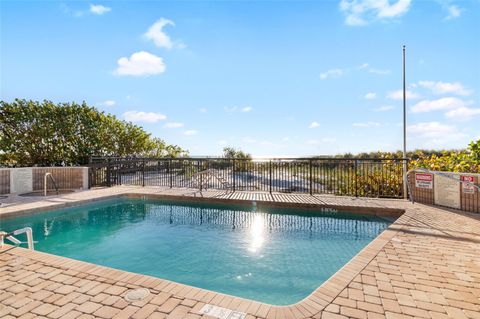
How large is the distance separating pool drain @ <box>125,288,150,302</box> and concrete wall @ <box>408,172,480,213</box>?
583 cm

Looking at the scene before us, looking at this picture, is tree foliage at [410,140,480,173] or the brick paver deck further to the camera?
tree foliage at [410,140,480,173]

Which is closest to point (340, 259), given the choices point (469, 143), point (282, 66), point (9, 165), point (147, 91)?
point (469, 143)

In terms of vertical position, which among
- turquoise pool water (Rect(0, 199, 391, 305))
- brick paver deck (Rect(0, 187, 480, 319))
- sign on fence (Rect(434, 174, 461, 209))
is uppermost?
sign on fence (Rect(434, 174, 461, 209))

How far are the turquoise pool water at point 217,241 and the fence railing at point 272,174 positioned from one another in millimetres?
1943

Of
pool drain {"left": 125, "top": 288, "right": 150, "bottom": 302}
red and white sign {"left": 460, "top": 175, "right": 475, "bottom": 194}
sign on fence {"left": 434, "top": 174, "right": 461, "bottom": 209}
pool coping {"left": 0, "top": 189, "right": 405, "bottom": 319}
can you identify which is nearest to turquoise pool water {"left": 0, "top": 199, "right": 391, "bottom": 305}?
pool coping {"left": 0, "top": 189, "right": 405, "bottom": 319}

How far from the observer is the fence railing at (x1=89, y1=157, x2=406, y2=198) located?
745 cm

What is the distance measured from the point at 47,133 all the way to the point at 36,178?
342cm

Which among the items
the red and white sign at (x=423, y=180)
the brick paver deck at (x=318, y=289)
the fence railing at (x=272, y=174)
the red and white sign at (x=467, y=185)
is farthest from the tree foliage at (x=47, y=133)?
the red and white sign at (x=467, y=185)

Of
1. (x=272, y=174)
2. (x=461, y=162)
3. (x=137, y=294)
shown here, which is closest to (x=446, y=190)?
(x=461, y=162)

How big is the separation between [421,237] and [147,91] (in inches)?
510

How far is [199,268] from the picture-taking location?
3.68 meters

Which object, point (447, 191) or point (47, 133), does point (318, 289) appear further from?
point (47, 133)

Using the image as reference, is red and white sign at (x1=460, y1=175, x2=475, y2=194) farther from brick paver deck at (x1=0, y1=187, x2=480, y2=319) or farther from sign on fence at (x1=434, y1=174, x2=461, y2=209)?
brick paver deck at (x1=0, y1=187, x2=480, y2=319)

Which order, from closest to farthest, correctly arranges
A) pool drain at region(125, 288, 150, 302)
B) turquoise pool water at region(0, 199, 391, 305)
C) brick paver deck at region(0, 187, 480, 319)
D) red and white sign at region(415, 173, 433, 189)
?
brick paver deck at region(0, 187, 480, 319) → pool drain at region(125, 288, 150, 302) → turquoise pool water at region(0, 199, 391, 305) → red and white sign at region(415, 173, 433, 189)
